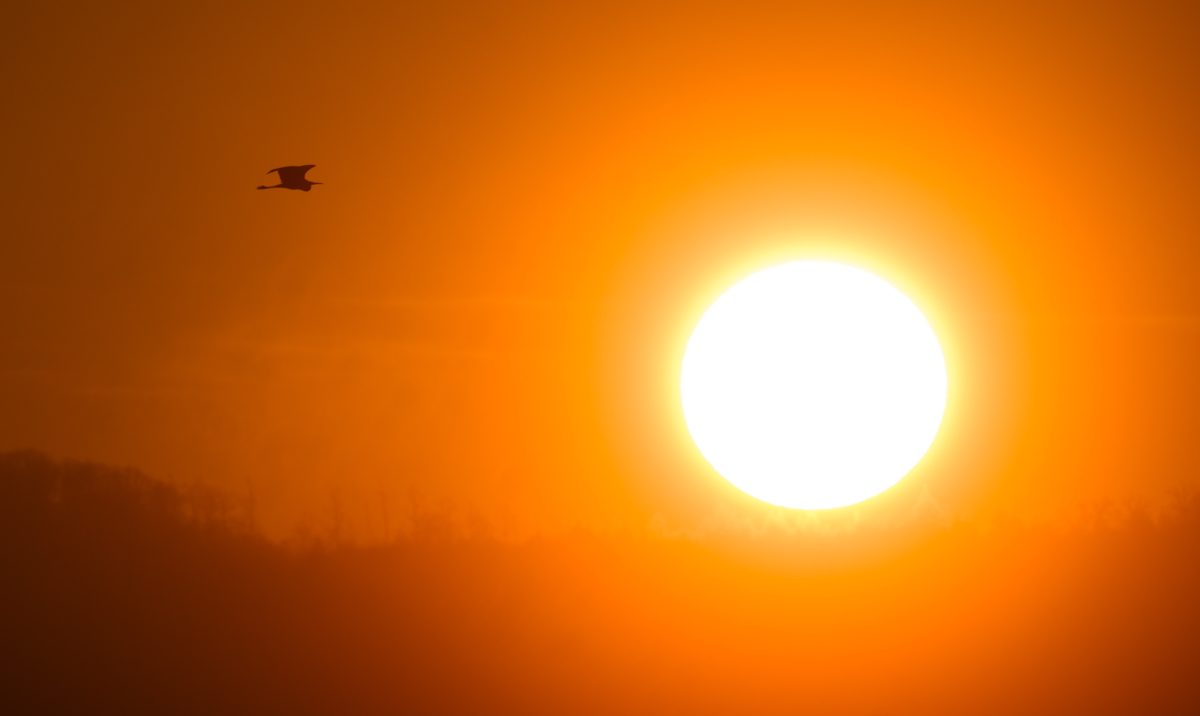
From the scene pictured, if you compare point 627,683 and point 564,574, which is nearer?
point 627,683

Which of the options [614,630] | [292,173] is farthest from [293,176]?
[614,630]

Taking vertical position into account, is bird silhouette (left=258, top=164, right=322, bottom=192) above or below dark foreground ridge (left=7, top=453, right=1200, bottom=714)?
above

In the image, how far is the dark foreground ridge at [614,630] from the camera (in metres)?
24.6

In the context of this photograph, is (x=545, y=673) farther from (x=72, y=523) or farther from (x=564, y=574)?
(x=72, y=523)

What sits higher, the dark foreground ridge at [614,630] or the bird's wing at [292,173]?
the bird's wing at [292,173]

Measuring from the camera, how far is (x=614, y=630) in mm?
25703

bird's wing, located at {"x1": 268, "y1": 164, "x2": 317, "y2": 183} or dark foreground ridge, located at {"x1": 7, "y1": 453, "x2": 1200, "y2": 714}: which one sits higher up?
bird's wing, located at {"x1": 268, "y1": 164, "x2": 317, "y2": 183}

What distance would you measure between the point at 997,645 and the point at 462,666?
6.01 metres

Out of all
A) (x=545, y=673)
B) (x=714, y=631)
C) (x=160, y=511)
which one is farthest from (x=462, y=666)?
(x=160, y=511)

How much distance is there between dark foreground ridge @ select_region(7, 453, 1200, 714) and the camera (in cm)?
2462

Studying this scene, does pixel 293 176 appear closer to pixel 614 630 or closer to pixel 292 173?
pixel 292 173

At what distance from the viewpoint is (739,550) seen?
27156 mm

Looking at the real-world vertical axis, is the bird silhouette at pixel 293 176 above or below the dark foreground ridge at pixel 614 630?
above

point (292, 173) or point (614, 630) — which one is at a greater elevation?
point (292, 173)
